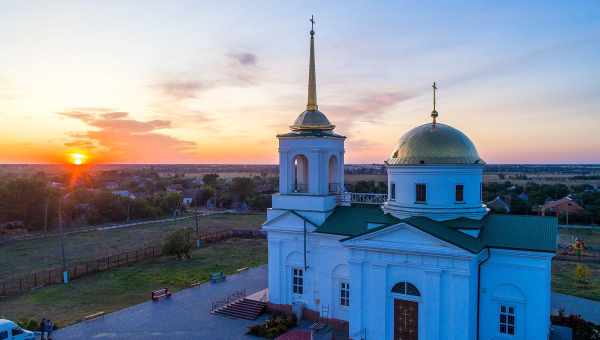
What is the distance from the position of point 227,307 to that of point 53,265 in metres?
18.5

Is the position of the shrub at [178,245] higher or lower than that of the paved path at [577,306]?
higher

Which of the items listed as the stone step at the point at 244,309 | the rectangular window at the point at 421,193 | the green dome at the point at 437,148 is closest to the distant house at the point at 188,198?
the stone step at the point at 244,309

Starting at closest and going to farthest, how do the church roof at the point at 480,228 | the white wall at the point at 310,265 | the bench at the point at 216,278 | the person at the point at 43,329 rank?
the church roof at the point at 480,228 → the person at the point at 43,329 → the white wall at the point at 310,265 → the bench at the point at 216,278

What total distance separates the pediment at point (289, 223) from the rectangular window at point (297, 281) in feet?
7.08

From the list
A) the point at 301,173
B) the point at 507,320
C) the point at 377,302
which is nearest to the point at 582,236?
the point at 507,320

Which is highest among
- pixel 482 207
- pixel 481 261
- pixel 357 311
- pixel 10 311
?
pixel 482 207

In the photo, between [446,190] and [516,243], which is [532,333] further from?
[446,190]

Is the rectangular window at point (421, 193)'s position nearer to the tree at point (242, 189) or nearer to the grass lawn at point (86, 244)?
the grass lawn at point (86, 244)

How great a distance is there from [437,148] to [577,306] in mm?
12795

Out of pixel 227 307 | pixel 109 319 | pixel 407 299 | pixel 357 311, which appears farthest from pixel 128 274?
pixel 407 299

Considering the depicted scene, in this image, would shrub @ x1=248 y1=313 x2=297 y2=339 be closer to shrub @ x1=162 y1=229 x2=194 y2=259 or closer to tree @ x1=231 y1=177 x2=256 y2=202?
shrub @ x1=162 y1=229 x2=194 y2=259

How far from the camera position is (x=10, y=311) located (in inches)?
889

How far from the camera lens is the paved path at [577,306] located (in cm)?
2188

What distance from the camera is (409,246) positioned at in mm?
16594
